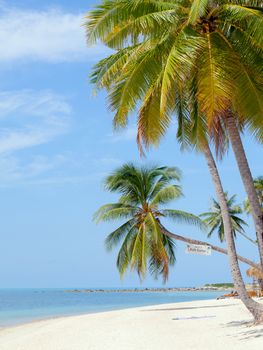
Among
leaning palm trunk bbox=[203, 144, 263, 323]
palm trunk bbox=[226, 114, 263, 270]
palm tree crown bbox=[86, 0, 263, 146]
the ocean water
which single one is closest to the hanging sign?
leaning palm trunk bbox=[203, 144, 263, 323]

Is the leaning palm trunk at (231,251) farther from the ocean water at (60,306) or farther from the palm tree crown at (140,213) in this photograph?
the ocean water at (60,306)

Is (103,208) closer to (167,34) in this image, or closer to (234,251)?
(234,251)

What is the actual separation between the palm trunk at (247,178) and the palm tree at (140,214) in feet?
34.1

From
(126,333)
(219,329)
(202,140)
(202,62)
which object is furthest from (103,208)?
(202,62)

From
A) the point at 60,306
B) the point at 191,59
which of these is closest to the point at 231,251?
the point at 191,59

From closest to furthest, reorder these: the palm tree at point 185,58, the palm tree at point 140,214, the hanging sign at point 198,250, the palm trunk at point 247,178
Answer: the palm tree at point 185,58
the palm trunk at point 247,178
the hanging sign at point 198,250
the palm tree at point 140,214

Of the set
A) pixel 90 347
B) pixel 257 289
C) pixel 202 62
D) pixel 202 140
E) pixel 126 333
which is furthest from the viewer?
pixel 257 289

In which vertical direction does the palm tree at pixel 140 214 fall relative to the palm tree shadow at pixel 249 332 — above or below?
above

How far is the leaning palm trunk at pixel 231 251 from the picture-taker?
42.9ft

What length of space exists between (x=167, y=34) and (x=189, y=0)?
90 centimetres

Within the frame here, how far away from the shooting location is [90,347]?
43.9 ft

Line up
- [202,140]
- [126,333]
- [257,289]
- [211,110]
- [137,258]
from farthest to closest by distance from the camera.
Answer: [257,289] → [137,258] → [126,333] → [202,140] → [211,110]

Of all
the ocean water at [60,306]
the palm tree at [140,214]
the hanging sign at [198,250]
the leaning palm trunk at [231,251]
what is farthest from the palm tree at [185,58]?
the ocean water at [60,306]

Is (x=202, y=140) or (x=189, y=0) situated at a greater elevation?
(x=189, y=0)
